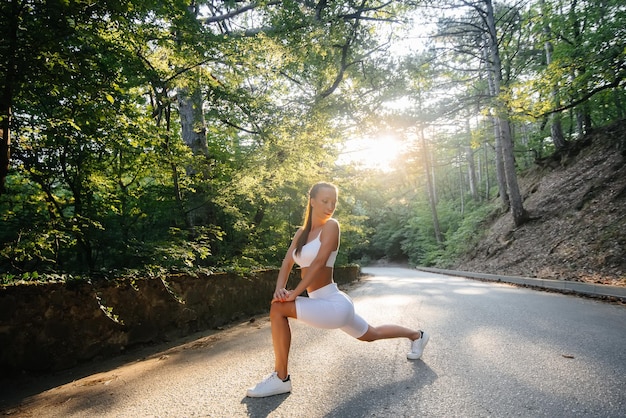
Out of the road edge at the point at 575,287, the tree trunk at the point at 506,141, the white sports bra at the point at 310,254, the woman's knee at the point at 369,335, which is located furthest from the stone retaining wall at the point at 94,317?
the tree trunk at the point at 506,141

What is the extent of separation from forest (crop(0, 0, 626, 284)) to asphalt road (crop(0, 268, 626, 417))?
132 centimetres

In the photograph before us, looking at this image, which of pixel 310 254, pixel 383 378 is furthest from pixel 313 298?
pixel 383 378

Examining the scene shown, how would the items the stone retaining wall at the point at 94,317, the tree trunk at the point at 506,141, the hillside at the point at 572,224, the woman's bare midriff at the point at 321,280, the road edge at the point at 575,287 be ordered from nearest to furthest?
the woman's bare midriff at the point at 321,280, the stone retaining wall at the point at 94,317, the road edge at the point at 575,287, the hillside at the point at 572,224, the tree trunk at the point at 506,141

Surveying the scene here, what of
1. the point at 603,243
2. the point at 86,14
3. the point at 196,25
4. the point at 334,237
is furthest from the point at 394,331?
the point at 603,243

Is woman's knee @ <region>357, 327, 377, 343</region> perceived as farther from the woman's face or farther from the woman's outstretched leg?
the woman's face

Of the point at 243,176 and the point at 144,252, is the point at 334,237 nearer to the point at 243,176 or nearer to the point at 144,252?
the point at 144,252

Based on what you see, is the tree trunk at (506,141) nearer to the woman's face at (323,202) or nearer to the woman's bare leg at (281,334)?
the woman's face at (323,202)

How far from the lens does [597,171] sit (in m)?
15.0

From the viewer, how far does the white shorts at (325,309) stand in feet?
8.32

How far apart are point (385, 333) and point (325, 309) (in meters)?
0.84

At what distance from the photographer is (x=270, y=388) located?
2609 mm

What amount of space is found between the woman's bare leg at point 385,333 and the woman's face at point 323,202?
104 cm

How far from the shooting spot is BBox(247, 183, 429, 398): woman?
255 cm

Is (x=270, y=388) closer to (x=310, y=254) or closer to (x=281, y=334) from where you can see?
(x=281, y=334)
